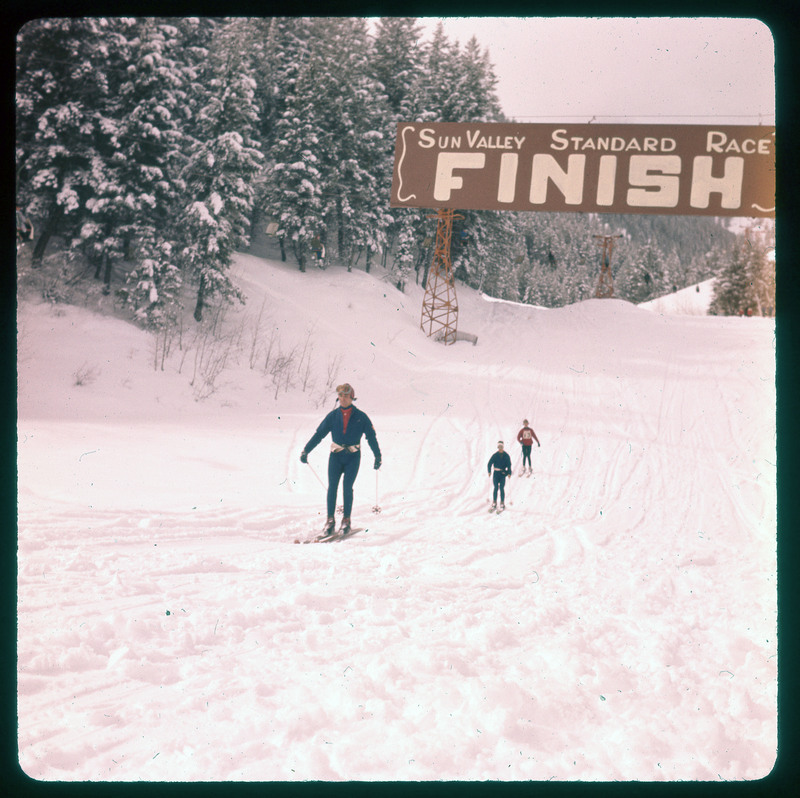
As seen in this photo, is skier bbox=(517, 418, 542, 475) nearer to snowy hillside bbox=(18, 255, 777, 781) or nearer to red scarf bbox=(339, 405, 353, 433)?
snowy hillside bbox=(18, 255, 777, 781)

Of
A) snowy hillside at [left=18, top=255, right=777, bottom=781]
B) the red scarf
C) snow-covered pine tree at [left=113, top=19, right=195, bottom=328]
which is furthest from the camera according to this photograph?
the red scarf

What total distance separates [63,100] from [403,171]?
1.63m

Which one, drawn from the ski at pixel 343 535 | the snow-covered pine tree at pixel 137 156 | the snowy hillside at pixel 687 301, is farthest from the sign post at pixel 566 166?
the ski at pixel 343 535

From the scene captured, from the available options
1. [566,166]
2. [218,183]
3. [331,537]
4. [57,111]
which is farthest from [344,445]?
[57,111]

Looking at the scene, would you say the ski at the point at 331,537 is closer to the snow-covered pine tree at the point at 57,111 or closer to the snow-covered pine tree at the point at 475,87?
the snow-covered pine tree at the point at 57,111

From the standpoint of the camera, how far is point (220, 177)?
8.36 ft

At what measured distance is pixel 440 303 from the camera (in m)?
2.79

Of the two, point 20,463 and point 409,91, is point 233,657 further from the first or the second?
point 409,91

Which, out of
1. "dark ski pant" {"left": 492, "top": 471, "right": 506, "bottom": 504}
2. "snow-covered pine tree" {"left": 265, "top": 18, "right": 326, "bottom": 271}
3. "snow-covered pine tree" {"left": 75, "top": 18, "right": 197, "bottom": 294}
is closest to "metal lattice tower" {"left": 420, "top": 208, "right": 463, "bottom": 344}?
"snow-covered pine tree" {"left": 265, "top": 18, "right": 326, "bottom": 271}

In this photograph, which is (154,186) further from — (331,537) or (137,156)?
(331,537)

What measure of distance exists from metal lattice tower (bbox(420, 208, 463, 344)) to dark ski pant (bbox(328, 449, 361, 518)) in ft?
2.79

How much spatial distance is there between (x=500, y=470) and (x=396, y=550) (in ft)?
2.84

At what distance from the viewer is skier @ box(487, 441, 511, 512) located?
300 cm

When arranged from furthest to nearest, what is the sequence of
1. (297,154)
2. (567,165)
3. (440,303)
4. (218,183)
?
1. (297,154)
2. (440,303)
3. (218,183)
4. (567,165)
